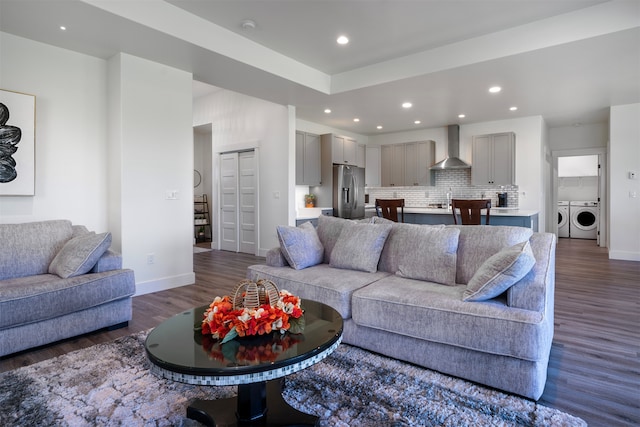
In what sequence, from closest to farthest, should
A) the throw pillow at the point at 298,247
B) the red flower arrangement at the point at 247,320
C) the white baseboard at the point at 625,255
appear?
the red flower arrangement at the point at 247,320
the throw pillow at the point at 298,247
the white baseboard at the point at 625,255

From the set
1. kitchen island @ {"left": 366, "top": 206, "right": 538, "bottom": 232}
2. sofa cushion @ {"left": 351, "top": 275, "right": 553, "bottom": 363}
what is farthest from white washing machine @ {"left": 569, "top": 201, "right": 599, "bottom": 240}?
sofa cushion @ {"left": 351, "top": 275, "right": 553, "bottom": 363}

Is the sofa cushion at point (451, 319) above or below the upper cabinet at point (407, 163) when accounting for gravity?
below

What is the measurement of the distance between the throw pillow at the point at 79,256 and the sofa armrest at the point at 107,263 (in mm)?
45

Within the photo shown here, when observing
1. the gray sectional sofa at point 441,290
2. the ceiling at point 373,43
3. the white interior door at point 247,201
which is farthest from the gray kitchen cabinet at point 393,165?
the gray sectional sofa at point 441,290

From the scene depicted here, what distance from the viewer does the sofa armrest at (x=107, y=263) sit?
2.90m

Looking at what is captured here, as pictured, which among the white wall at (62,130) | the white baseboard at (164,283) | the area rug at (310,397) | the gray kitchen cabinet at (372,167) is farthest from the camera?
the gray kitchen cabinet at (372,167)

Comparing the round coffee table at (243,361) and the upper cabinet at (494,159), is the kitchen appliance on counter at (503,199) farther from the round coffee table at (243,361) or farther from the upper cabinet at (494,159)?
the round coffee table at (243,361)

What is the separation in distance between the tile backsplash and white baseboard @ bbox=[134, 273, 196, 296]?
5.49 metres

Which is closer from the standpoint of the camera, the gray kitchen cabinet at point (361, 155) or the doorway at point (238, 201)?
the doorway at point (238, 201)

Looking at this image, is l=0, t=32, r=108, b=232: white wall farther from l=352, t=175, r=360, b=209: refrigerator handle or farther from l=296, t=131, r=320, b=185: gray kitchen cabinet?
l=352, t=175, r=360, b=209: refrigerator handle

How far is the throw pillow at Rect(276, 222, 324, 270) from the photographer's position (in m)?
3.00

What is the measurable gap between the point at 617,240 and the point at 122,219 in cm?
746

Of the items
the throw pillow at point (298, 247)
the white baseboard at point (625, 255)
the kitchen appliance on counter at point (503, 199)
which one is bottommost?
the white baseboard at point (625, 255)

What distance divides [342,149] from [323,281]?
5.10 meters
